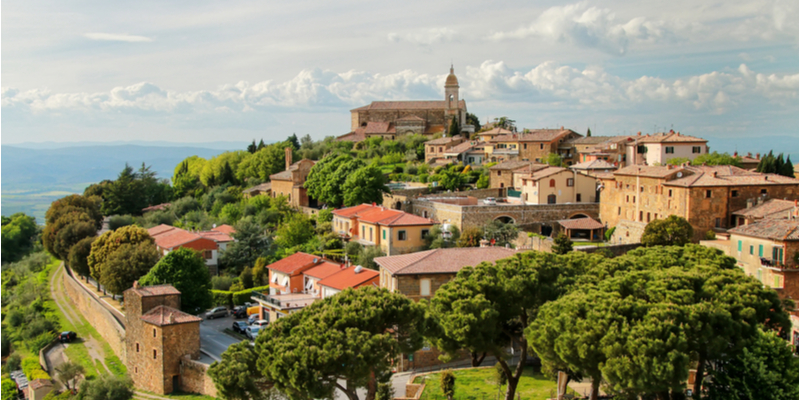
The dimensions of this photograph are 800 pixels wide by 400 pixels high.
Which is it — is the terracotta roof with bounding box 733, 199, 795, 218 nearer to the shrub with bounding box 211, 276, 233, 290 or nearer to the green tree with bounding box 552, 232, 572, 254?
the green tree with bounding box 552, 232, 572, 254

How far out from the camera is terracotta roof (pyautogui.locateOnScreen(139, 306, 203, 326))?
28.2 meters

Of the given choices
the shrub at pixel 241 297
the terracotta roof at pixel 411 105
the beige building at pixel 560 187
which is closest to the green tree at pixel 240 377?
the shrub at pixel 241 297

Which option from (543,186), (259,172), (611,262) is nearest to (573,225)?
(543,186)

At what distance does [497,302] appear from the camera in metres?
21.3

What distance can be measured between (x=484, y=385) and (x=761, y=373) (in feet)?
27.7

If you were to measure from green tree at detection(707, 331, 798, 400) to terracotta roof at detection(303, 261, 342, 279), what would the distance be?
20853 mm

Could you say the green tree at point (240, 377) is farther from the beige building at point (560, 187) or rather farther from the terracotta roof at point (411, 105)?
the terracotta roof at point (411, 105)

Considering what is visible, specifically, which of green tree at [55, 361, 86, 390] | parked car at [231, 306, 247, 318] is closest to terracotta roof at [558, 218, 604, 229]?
parked car at [231, 306, 247, 318]

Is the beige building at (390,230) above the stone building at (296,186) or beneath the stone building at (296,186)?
beneath

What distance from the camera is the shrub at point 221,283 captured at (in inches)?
1609

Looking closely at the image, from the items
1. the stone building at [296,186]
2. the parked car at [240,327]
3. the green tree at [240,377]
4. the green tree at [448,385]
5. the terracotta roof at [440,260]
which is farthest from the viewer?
the stone building at [296,186]

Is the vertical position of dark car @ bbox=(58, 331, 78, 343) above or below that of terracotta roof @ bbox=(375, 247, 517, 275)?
below

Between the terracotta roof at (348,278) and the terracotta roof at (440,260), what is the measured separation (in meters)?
1.78

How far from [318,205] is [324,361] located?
39.8 metres
